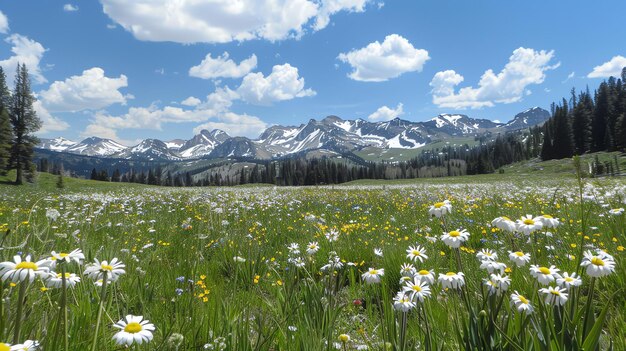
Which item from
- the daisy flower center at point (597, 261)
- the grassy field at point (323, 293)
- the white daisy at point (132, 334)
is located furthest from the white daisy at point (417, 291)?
the white daisy at point (132, 334)

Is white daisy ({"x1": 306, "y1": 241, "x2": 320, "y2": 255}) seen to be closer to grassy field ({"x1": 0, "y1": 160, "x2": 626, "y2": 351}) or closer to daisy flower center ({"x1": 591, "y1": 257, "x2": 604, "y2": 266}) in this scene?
grassy field ({"x1": 0, "y1": 160, "x2": 626, "y2": 351})

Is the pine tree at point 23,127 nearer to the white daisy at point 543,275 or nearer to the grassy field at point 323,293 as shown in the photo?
the grassy field at point 323,293

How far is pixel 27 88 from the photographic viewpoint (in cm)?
5744

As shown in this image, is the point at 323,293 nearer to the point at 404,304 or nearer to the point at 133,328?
the point at 404,304

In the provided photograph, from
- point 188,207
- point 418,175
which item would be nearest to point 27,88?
Answer: point 188,207

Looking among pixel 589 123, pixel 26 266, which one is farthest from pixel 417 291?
pixel 589 123

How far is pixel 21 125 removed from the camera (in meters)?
55.3

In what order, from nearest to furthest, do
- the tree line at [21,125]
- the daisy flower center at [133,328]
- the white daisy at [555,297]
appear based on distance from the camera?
the daisy flower center at [133,328], the white daisy at [555,297], the tree line at [21,125]

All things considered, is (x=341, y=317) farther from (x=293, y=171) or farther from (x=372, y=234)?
(x=293, y=171)

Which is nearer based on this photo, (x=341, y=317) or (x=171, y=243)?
(x=341, y=317)

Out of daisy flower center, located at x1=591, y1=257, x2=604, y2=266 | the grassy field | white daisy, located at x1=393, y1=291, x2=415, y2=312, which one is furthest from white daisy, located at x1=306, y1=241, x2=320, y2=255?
daisy flower center, located at x1=591, y1=257, x2=604, y2=266

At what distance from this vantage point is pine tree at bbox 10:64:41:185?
53469 mm

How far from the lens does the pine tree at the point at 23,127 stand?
53.5 m

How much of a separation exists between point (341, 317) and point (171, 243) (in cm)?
420
